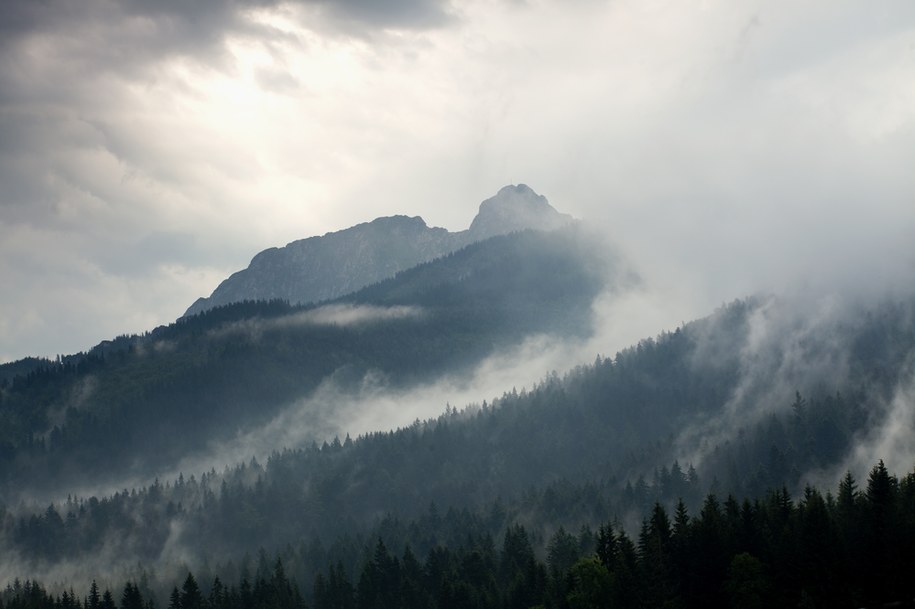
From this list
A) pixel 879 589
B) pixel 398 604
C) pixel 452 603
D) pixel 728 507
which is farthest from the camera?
pixel 398 604

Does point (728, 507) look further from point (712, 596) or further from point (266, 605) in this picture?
point (266, 605)

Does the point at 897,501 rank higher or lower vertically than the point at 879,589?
higher

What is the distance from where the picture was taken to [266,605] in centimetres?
19925

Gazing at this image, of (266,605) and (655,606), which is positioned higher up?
(266,605)

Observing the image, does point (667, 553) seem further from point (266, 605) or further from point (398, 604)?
point (266, 605)

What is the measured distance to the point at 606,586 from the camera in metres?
154

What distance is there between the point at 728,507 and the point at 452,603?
46.6m

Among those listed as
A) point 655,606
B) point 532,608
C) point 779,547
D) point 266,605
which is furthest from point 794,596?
point 266,605

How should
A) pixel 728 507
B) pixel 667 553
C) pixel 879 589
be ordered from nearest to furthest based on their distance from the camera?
pixel 879 589 → pixel 667 553 → pixel 728 507

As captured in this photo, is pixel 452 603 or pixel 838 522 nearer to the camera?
pixel 838 522

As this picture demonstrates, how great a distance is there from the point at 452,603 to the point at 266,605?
113 feet

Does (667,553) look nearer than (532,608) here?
Yes

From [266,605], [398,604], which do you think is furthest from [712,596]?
[266,605]

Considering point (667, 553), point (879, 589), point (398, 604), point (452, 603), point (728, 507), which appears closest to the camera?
point (879, 589)
